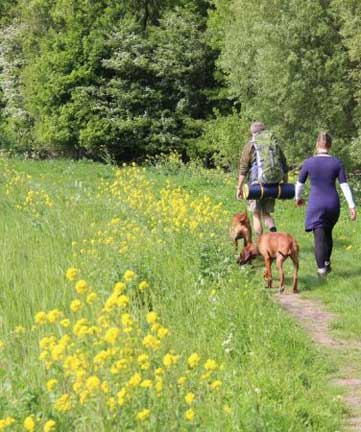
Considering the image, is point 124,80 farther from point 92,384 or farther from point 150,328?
point 92,384

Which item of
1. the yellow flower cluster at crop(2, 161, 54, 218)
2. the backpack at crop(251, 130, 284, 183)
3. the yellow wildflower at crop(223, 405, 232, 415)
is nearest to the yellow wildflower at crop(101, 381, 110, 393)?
the yellow wildflower at crop(223, 405, 232, 415)

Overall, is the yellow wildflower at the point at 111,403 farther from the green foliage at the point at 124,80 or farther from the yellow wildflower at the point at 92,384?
the green foliage at the point at 124,80

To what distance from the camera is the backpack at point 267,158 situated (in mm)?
9836

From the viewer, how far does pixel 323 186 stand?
8891 millimetres

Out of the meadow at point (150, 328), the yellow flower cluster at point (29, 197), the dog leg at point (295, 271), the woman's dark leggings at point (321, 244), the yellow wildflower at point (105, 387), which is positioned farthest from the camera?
the yellow flower cluster at point (29, 197)

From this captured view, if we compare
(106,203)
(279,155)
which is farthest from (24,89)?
(279,155)

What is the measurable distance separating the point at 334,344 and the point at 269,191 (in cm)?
358

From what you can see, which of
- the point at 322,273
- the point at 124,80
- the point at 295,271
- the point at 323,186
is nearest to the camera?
the point at 295,271

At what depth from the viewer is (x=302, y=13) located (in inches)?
917

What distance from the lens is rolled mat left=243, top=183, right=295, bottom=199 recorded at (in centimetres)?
987

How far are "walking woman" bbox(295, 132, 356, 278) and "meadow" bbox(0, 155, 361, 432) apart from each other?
470 mm

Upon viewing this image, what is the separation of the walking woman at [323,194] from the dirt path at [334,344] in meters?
0.90

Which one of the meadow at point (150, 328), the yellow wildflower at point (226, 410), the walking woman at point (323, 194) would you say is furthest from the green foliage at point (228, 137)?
the yellow wildflower at point (226, 410)

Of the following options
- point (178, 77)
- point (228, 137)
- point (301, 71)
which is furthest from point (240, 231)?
point (178, 77)
